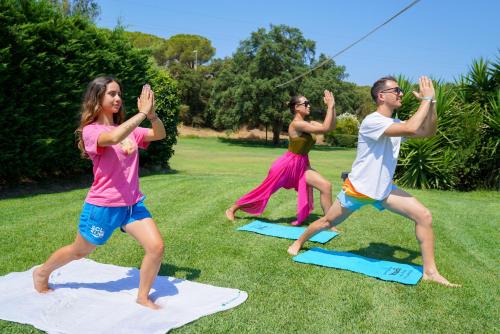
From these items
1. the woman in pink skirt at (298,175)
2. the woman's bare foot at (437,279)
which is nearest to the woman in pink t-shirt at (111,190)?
the woman's bare foot at (437,279)

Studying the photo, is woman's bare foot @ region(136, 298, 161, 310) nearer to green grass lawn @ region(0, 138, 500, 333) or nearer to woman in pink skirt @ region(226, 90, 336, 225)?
green grass lawn @ region(0, 138, 500, 333)

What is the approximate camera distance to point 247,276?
190 inches

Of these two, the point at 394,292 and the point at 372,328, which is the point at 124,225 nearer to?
the point at 372,328

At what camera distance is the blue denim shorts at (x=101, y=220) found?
3.90 metres

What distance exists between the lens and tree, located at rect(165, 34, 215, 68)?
202 feet

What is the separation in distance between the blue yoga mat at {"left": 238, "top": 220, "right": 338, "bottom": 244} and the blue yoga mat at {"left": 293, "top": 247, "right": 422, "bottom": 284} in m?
0.67

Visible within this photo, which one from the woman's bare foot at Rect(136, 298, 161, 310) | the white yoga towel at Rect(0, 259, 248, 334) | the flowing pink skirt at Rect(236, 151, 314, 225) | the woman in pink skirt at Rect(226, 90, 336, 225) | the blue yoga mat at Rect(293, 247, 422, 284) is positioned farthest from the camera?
the flowing pink skirt at Rect(236, 151, 314, 225)

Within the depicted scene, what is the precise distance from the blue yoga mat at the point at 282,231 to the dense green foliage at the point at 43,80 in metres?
5.11

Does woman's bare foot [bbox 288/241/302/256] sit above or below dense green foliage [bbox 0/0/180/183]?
below

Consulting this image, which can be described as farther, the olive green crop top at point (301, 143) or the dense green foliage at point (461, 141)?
the dense green foliage at point (461, 141)

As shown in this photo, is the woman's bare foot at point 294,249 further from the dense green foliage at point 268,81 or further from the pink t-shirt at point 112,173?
the dense green foliage at point 268,81

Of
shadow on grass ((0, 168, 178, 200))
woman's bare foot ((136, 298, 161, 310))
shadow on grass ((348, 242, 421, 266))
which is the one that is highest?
shadow on grass ((348, 242, 421, 266))

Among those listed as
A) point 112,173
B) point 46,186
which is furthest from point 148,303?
point 46,186

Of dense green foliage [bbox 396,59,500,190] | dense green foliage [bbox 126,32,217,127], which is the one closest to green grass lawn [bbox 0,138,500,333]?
dense green foliage [bbox 396,59,500,190]
